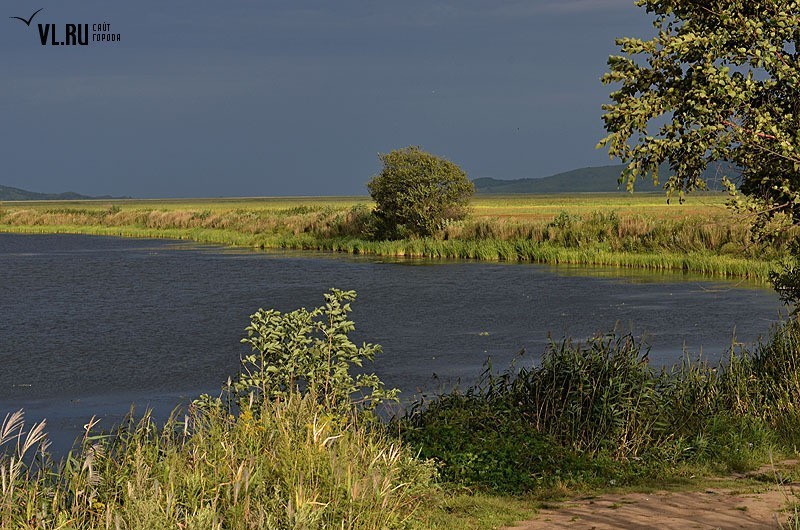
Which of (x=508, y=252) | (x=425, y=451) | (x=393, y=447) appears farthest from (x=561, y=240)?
(x=393, y=447)

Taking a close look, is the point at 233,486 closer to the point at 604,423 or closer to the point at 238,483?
the point at 238,483

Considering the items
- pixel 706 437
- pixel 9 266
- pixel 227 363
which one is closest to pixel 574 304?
pixel 227 363

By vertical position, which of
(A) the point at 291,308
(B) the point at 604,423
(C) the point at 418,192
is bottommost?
(A) the point at 291,308

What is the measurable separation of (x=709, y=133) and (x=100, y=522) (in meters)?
7.30

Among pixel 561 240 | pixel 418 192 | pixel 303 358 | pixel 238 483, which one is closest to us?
pixel 238 483

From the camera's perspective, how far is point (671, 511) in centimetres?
896

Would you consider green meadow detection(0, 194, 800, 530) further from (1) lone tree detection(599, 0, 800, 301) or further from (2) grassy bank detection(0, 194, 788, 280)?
(2) grassy bank detection(0, 194, 788, 280)

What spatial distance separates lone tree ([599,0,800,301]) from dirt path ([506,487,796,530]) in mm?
3137

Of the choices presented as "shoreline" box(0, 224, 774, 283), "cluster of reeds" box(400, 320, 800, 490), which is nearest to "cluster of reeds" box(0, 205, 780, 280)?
"shoreline" box(0, 224, 774, 283)

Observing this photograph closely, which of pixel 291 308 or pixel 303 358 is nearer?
pixel 303 358

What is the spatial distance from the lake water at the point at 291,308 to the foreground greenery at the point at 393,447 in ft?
14.8

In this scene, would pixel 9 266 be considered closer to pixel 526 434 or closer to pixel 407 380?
pixel 407 380

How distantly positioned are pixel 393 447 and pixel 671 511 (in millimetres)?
2567

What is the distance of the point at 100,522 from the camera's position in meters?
6.72
